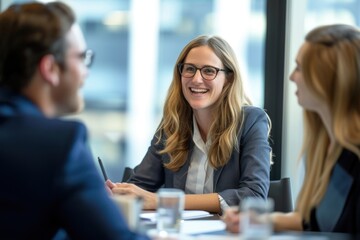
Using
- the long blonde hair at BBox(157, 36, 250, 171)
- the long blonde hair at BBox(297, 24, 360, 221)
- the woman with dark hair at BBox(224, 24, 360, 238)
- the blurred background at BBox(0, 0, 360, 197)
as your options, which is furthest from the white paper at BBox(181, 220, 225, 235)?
the blurred background at BBox(0, 0, 360, 197)

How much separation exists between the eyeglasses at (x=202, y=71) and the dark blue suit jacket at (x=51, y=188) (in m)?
1.58

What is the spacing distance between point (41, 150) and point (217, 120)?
64.2 inches

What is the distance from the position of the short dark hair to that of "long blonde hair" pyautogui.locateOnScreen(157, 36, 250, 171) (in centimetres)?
141

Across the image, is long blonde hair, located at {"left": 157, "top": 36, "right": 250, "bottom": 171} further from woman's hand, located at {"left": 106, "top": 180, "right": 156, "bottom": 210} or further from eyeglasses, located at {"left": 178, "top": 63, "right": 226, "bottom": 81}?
woman's hand, located at {"left": 106, "top": 180, "right": 156, "bottom": 210}

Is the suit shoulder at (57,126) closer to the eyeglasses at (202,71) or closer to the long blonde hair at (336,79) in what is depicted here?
the long blonde hair at (336,79)

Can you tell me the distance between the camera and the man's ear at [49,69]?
167cm

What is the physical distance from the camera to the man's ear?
1.67 m

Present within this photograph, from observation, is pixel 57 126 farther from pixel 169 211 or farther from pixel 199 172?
pixel 199 172

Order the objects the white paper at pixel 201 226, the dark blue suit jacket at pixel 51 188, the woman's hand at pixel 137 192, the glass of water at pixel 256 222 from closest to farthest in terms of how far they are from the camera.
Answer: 1. the dark blue suit jacket at pixel 51 188
2. the glass of water at pixel 256 222
3. the white paper at pixel 201 226
4. the woman's hand at pixel 137 192

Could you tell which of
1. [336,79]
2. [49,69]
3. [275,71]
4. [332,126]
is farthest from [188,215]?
[275,71]

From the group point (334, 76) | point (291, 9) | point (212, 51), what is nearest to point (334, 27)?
point (334, 76)

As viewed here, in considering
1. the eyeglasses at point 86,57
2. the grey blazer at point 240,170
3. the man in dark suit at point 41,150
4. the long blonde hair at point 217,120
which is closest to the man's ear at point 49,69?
the man in dark suit at point 41,150

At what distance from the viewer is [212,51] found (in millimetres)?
3125

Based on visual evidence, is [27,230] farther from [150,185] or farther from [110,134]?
[110,134]
